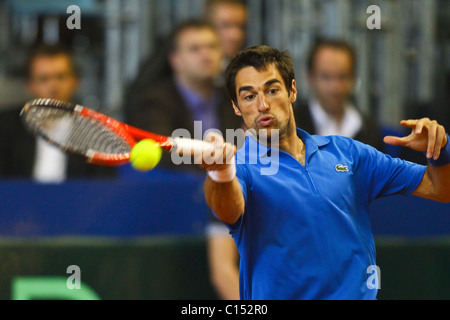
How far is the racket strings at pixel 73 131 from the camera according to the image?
2951mm

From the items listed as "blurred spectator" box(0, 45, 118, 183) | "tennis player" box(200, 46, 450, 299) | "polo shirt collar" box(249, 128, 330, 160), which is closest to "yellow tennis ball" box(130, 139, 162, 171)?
"tennis player" box(200, 46, 450, 299)

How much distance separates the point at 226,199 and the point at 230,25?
2.63 meters

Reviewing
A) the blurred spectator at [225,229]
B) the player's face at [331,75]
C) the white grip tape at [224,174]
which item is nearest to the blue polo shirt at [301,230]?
the white grip tape at [224,174]

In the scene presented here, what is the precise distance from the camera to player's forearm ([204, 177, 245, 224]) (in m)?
2.58

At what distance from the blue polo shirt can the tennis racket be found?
41cm

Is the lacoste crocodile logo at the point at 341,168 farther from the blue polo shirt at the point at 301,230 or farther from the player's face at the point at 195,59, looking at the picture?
the player's face at the point at 195,59

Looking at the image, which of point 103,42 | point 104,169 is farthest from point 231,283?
point 103,42

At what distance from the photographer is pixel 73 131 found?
10.1 feet

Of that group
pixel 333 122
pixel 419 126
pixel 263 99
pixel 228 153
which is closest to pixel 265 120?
pixel 263 99

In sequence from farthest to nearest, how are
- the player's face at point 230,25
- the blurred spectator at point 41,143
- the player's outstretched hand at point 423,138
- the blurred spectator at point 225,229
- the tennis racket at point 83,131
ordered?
the blurred spectator at point 41,143 < the player's face at point 230,25 < the blurred spectator at point 225,229 < the tennis racket at point 83,131 < the player's outstretched hand at point 423,138

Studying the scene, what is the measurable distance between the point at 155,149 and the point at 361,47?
310cm

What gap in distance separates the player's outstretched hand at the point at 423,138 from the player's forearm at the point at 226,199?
0.57 m

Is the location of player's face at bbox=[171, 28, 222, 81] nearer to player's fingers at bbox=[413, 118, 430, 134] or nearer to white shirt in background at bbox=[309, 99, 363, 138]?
white shirt in background at bbox=[309, 99, 363, 138]

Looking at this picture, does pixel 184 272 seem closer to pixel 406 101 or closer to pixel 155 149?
pixel 406 101
